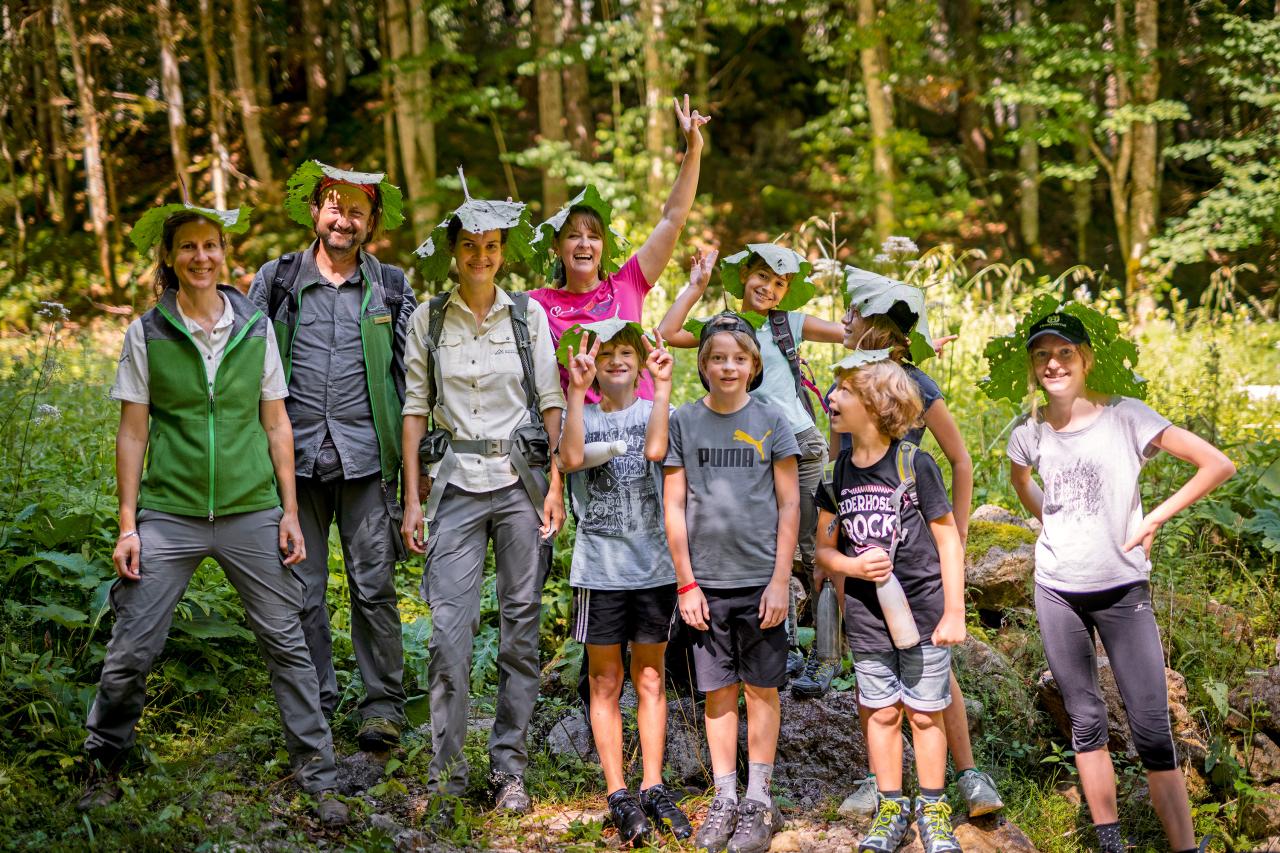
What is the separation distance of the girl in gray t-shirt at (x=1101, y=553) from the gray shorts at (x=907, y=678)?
413 millimetres

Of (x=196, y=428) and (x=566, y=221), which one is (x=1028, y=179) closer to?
(x=566, y=221)

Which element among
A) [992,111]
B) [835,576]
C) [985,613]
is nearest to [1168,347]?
[985,613]

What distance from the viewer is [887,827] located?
3617mm

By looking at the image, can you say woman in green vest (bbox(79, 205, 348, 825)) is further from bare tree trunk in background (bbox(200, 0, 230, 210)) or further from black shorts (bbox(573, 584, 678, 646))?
bare tree trunk in background (bbox(200, 0, 230, 210))

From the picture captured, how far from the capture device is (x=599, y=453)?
3912 millimetres

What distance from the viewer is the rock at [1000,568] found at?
527 cm

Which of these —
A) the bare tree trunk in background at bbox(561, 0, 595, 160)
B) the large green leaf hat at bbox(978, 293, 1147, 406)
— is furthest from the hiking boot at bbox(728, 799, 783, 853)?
the bare tree trunk in background at bbox(561, 0, 595, 160)

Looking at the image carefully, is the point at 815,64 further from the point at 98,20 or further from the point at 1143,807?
the point at 1143,807

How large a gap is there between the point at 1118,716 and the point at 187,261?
439 centimetres

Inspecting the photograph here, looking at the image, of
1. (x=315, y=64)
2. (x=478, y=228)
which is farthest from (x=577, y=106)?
(x=478, y=228)

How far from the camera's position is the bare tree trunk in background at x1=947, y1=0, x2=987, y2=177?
18969 mm

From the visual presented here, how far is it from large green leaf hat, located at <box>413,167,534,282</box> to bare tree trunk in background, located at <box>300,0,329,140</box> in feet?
62.5

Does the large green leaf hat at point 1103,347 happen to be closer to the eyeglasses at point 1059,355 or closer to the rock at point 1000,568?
the eyeglasses at point 1059,355

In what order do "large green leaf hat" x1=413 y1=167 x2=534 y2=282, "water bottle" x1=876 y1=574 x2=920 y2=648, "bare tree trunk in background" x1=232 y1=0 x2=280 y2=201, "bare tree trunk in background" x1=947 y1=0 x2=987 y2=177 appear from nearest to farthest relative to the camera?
"water bottle" x1=876 y1=574 x2=920 y2=648
"large green leaf hat" x1=413 y1=167 x2=534 y2=282
"bare tree trunk in background" x1=232 y1=0 x2=280 y2=201
"bare tree trunk in background" x1=947 y1=0 x2=987 y2=177
